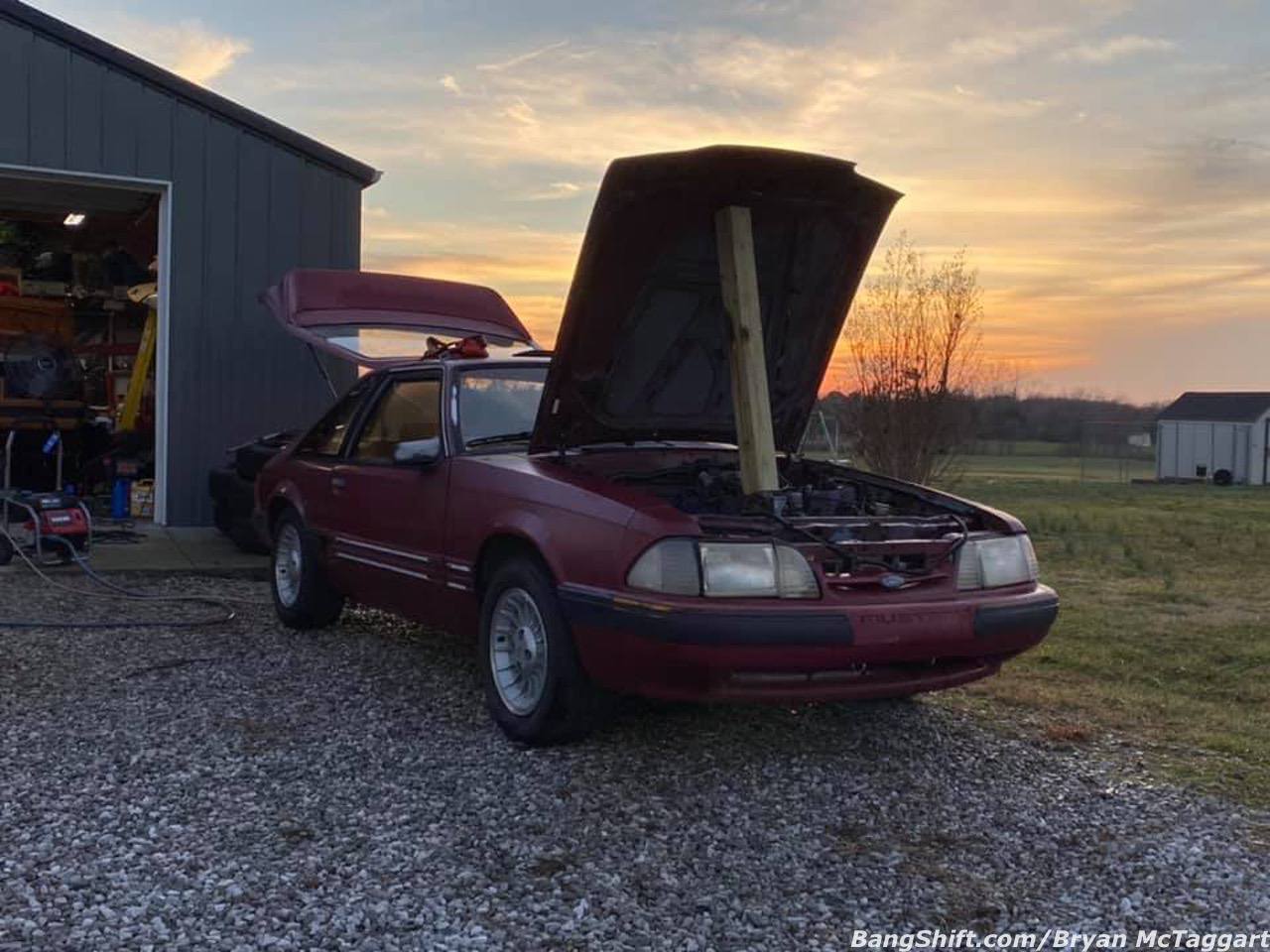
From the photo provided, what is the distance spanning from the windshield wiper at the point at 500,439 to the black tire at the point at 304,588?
1484 mm

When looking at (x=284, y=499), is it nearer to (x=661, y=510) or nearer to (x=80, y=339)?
(x=661, y=510)

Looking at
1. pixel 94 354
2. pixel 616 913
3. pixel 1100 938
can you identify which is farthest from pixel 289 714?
pixel 94 354

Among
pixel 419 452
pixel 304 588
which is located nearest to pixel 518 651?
pixel 419 452

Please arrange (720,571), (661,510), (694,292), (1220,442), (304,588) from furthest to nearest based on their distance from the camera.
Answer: (1220,442) < (304,588) < (694,292) < (661,510) < (720,571)

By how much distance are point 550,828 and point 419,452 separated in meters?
2.14

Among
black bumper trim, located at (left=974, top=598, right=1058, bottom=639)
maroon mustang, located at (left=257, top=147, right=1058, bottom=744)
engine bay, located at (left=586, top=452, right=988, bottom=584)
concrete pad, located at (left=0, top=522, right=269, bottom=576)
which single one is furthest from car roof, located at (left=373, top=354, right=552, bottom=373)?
concrete pad, located at (left=0, top=522, right=269, bottom=576)

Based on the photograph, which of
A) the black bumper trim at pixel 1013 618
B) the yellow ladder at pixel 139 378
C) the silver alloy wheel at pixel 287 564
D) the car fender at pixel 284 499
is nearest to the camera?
the black bumper trim at pixel 1013 618

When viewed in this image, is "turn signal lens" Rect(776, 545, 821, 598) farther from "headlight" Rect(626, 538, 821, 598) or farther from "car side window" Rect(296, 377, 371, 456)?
"car side window" Rect(296, 377, 371, 456)

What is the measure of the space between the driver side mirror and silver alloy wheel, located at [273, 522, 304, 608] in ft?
4.62

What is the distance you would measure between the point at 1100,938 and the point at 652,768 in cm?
170

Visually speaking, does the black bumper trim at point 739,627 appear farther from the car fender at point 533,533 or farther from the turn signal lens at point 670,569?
the car fender at point 533,533

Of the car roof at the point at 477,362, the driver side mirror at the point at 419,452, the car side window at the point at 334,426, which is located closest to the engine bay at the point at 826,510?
the driver side mirror at the point at 419,452

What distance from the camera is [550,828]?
3771 millimetres

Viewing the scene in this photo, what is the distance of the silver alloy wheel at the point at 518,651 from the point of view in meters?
4.50
